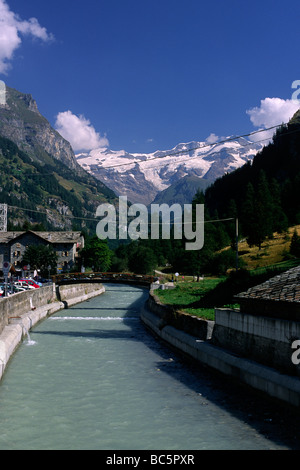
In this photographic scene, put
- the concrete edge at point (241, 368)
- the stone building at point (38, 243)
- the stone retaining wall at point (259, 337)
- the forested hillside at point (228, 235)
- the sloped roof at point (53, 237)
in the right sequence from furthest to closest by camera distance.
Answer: the sloped roof at point (53, 237)
the stone building at point (38, 243)
the forested hillside at point (228, 235)
the stone retaining wall at point (259, 337)
the concrete edge at point (241, 368)

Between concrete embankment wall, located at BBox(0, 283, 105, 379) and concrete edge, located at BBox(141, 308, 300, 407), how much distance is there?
8.80 metres

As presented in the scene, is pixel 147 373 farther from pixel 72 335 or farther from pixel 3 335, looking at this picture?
pixel 72 335

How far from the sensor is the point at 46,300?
50625 mm

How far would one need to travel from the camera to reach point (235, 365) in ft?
54.3

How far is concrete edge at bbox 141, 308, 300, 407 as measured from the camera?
42.5ft

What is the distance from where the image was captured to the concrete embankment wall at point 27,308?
22.8 meters

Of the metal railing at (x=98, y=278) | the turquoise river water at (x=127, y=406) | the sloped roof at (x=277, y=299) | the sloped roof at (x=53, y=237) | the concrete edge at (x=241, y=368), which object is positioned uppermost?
the sloped roof at (x=53, y=237)

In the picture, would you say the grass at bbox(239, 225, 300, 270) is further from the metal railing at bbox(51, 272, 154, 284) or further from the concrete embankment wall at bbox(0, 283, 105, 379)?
the concrete embankment wall at bbox(0, 283, 105, 379)

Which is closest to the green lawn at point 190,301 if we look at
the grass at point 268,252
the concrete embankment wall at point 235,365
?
the concrete embankment wall at point 235,365

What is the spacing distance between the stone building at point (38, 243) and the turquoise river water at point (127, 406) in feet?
336

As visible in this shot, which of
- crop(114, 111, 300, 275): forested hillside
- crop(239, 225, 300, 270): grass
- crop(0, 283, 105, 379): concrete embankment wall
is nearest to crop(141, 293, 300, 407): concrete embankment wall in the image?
crop(0, 283, 105, 379): concrete embankment wall

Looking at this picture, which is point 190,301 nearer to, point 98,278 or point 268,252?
point 98,278

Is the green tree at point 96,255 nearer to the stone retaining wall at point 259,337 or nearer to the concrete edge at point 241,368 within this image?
the concrete edge at point 241,368
